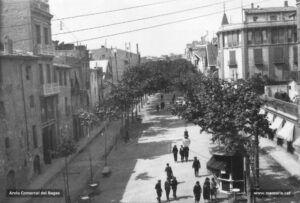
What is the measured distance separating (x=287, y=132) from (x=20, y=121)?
61.8 feet

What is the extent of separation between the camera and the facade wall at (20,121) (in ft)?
80.6

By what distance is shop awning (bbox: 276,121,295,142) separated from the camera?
27328 millimetres

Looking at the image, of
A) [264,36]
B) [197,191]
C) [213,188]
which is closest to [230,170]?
[213,188]

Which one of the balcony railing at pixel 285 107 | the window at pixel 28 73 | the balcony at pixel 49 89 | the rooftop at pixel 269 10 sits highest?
the rooftop at pixel 269 10

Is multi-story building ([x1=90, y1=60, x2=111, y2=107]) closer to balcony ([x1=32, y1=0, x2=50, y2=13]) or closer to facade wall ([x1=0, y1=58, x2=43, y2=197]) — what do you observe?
balcony ([x1=32, y1=0, x2=50, y2=13])

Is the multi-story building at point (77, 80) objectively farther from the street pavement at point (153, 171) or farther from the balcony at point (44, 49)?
the balcony at point (44, 49)

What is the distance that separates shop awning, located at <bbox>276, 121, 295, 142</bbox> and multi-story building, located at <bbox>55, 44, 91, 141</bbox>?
23.7 meters

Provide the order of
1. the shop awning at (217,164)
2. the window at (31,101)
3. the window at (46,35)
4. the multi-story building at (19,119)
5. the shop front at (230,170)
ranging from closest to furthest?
the shop front at (230,170)
the shop awning at (217,164)
the multi-story building at (19,119)
the window at (31,101)
the window at (46,35)

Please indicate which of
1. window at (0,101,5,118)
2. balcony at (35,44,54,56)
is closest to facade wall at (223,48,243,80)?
balcony at (35,44,54,56)

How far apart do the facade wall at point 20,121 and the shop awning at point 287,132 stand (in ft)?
60.5

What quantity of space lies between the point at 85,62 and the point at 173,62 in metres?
34.7

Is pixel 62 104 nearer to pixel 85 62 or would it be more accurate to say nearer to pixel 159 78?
pixel 85 62

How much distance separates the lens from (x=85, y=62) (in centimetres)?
5272

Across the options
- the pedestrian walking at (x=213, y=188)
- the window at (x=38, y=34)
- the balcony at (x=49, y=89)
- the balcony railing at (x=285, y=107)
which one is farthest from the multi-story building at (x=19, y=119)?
the balcony railing at (x=285, y=107)
